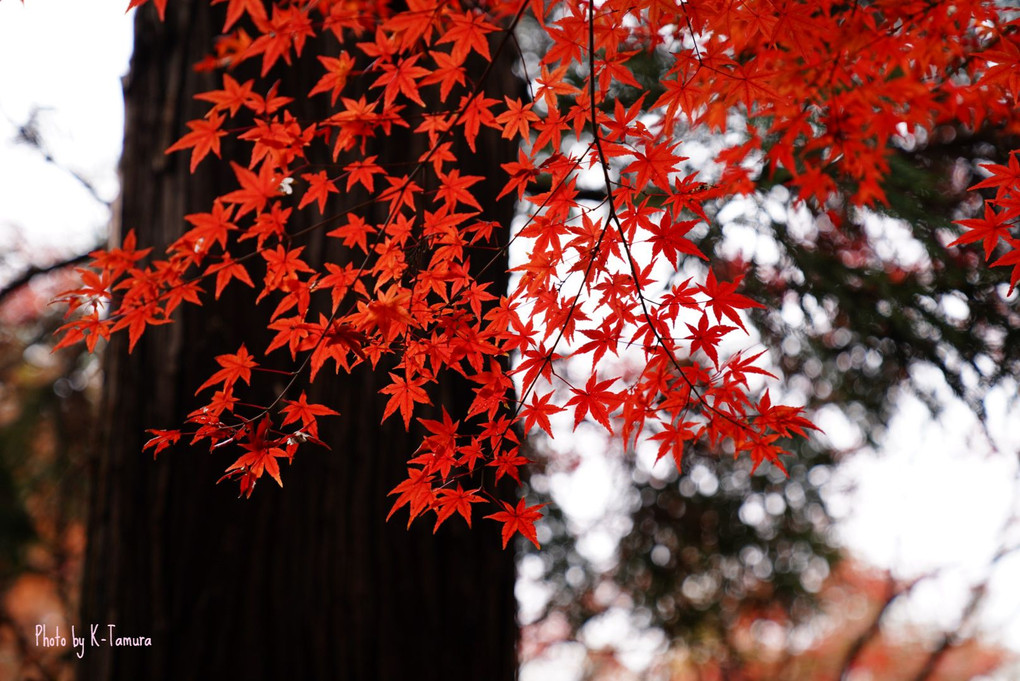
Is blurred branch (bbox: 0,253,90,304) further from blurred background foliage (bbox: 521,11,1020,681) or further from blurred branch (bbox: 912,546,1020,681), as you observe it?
blurred branch (bbox: 912,546,1020,681)

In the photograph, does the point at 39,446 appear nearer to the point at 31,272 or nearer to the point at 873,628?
the point at 31,272

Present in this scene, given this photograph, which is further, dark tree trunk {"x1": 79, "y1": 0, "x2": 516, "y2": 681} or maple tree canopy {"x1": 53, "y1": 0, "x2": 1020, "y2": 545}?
dark tree trunk {"x1": 79, "y1": 0, "x2": 516, "y2": 681}

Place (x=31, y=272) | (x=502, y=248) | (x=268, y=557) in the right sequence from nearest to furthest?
(x=502, y=248) < (x=268, y=557) < (x=31, y=272)

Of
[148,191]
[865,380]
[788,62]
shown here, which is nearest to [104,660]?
[148,191]

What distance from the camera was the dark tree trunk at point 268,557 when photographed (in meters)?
1.72

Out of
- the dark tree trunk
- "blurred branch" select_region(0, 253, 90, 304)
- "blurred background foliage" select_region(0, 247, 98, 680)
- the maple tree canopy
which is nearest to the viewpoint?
the maple tree canopy

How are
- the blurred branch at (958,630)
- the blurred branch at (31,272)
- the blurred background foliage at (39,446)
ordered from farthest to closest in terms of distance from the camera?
the blurred branch at (958,630) < the blurred background foliage at (39,446) < the blurred branch at (31,272)

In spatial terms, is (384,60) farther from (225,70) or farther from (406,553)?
(406,553)

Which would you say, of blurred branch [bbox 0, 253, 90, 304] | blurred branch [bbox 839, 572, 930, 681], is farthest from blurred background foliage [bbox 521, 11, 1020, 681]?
blurred branch [bbox 0, 253, 90, 304]

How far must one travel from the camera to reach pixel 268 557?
177cm

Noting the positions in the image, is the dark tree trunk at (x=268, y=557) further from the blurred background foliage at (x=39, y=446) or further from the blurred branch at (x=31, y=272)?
the blurred background foliage at (x=39, y=446)

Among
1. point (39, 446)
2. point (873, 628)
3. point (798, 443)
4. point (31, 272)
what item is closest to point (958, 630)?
point (873, 628)

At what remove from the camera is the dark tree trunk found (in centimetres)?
172

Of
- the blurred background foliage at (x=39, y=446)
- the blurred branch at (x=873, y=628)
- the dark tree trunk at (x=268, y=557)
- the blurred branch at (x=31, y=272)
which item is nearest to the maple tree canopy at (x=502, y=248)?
the dark tree trunk at (x=268, y=557)
